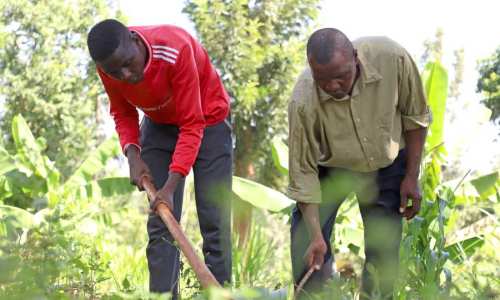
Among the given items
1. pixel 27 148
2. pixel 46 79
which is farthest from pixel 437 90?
pixel 46 79

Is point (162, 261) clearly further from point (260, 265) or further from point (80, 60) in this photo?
point (80, 60)

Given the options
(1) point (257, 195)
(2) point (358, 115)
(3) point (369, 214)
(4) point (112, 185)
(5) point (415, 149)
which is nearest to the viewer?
(2) point (358, 115)

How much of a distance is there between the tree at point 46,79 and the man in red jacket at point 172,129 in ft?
44.2

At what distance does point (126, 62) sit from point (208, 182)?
0.91m

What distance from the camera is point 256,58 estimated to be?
13.0 meters

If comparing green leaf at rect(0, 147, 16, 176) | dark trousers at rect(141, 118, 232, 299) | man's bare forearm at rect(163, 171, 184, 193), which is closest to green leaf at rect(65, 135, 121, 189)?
green leaf at rect(0, 147, 16, 176)

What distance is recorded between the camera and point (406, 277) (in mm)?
3141

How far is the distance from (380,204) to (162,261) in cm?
108

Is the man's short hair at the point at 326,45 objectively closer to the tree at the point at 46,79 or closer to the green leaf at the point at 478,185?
the green leaf at the point at 478,185

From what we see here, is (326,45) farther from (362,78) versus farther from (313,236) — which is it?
(313,236)

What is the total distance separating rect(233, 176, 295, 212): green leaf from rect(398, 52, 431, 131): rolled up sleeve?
500 cm

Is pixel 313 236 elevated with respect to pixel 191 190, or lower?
elevated

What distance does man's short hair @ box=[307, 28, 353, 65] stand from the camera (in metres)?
2.96

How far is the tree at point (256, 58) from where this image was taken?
42.6 ft
